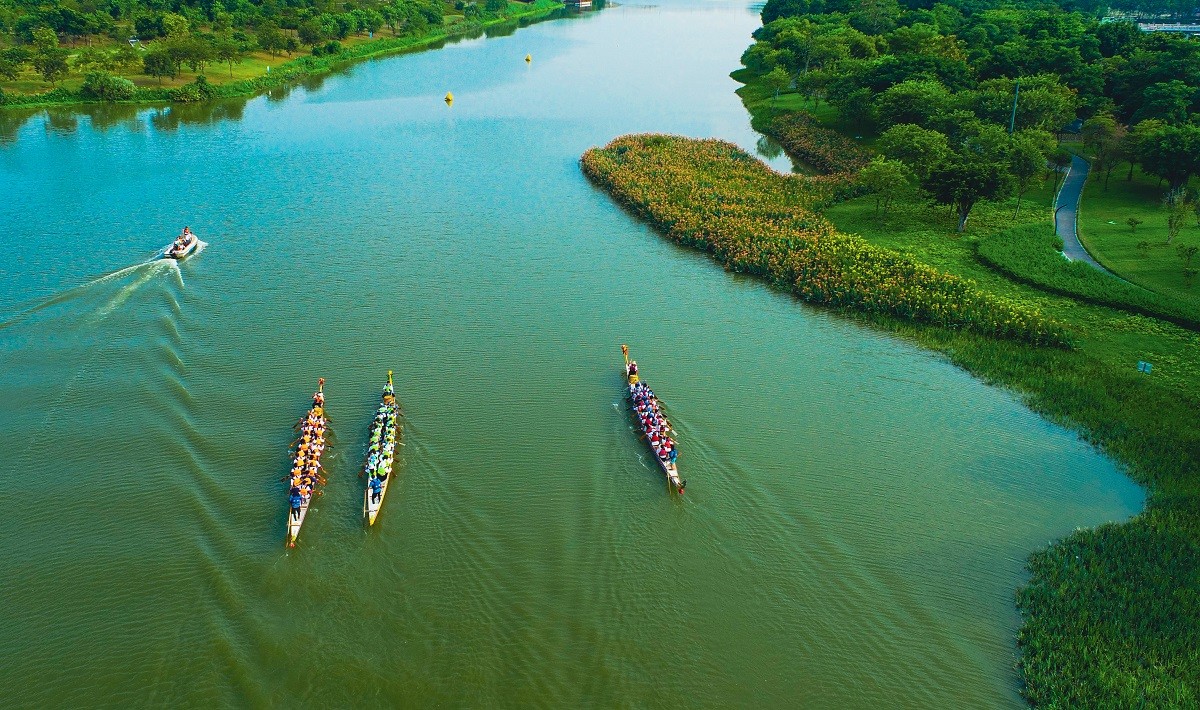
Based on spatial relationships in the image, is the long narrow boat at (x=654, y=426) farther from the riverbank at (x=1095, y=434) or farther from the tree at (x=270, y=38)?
the tree at (x=270, y=38)

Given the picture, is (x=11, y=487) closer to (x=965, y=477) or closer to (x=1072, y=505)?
(x=965, y=477)

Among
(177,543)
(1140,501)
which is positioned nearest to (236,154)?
(177,543)

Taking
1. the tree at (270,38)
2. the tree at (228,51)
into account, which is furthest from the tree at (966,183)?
the tree at (270,38)

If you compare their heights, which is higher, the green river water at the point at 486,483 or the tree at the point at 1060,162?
the tree at the point at 1060,162

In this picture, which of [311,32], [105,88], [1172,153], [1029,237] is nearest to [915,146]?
[1029,237]

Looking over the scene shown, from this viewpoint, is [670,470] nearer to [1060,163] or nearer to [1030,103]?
[1060,163]

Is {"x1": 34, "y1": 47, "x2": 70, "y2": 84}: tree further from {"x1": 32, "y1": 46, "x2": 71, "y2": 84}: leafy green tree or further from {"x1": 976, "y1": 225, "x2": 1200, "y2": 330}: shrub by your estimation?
{"x1": 976, "y1": 225, "x2": 1200, "y2": 330}: shrub
